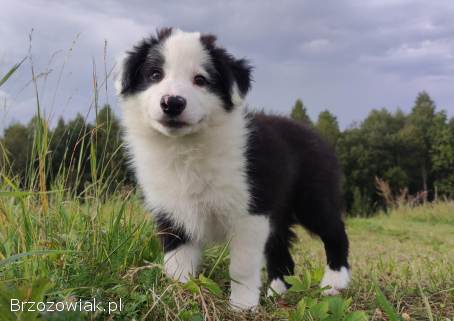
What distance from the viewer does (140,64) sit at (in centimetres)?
323

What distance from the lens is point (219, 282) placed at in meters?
3.55

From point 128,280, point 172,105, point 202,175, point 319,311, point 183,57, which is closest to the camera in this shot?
point 319,311

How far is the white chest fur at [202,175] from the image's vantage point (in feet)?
10.2

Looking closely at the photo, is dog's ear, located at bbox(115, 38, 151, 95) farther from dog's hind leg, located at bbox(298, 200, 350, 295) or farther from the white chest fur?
dog's hind leg, located at bbox(298, 200, 350, 295)

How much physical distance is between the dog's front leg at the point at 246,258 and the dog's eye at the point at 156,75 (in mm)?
987

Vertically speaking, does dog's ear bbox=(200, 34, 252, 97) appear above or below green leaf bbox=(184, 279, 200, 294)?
above

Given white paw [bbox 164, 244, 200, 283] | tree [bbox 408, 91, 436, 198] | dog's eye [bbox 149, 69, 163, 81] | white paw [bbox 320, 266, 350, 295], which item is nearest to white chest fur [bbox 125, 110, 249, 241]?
white paw [bbox 164, 244, 200, 283]

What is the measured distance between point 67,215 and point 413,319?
2.53 metres

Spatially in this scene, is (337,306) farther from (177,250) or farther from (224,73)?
(224,73)

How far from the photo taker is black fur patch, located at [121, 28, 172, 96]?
10.3ft

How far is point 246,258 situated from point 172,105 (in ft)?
3.39

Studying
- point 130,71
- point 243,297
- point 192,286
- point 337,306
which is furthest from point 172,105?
point 337,306

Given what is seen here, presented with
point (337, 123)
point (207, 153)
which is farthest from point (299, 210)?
point (337, 123)

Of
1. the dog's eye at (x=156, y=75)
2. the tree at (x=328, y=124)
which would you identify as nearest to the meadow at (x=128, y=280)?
the dog's eye at (x=156, y=75)
